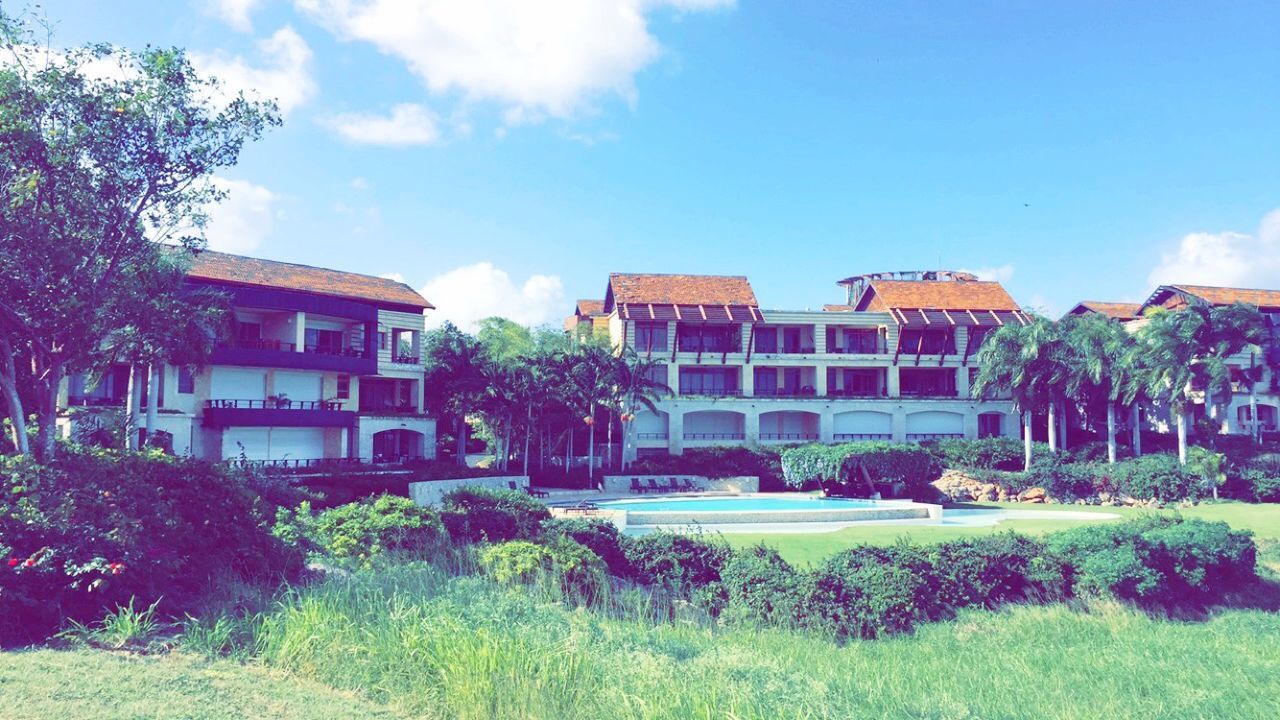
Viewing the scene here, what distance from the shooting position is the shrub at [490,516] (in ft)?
46.5

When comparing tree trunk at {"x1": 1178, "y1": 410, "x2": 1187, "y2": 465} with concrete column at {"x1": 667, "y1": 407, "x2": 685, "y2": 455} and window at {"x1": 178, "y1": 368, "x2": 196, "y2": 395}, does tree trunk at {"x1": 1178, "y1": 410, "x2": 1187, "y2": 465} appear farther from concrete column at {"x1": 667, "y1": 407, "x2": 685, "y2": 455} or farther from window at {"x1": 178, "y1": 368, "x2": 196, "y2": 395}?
window at {"x1": 178, "y1": 368, "x2": 196, "y2": 395}

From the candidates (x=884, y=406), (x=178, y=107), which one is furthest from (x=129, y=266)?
(x=884, y=406)

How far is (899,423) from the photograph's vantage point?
49.0 metres

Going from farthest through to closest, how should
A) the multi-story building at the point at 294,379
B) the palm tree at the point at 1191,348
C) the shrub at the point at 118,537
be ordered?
the palm tree at the point at 1191,348 → the multi-story building at the point at 294,379 → the shrub at the point at 118,537

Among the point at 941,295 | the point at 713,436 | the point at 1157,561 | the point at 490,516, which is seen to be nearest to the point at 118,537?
the point at 490,516

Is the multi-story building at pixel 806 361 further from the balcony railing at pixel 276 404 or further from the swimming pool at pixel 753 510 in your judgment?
the balcony railing at pixel 276 404

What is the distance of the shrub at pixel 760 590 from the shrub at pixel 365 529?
4.76 m

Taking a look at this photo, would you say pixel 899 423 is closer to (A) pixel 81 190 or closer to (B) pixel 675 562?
(B) pixel 675 562

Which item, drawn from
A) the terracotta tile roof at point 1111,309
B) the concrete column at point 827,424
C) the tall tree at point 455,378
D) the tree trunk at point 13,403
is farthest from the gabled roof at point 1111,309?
the tree trunk at point 13,403

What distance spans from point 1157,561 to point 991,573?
10.3ft

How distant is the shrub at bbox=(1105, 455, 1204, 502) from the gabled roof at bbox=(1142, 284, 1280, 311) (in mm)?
16861

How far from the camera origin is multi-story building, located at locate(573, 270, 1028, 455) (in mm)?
47906

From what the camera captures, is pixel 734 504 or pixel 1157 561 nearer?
pixel 1157 561

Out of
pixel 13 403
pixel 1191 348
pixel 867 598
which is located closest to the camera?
pixel 13 403
